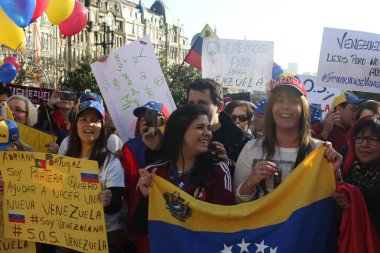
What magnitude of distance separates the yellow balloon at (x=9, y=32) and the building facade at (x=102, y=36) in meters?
27.4

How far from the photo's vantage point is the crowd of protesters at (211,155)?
113 inches

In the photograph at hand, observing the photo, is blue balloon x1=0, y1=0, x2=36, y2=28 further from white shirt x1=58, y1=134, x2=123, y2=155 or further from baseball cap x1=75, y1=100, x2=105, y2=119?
baseball cap x1=75, y1=100, x2=105, y2=119

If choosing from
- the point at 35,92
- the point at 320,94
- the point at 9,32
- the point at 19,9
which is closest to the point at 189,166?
the point at 35,92

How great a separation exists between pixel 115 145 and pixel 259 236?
1.70m

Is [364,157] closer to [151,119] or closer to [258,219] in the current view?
[258,219]

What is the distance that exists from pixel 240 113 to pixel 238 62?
1.02 meters

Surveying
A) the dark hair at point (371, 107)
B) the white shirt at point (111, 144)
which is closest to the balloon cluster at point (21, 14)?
the white shirt at point (111, 144)

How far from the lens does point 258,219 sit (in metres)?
2.82

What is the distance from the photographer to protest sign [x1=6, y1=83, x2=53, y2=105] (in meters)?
6.60

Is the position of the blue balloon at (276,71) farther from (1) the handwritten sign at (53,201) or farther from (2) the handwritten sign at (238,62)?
(1) the handwritten sign at (53,201)

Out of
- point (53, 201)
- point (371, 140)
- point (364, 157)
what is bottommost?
point (53, 201)

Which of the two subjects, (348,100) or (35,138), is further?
(348,100)

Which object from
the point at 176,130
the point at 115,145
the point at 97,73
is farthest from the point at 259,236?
the point at 97,73

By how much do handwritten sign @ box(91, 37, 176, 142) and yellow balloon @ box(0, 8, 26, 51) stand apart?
3.76m
